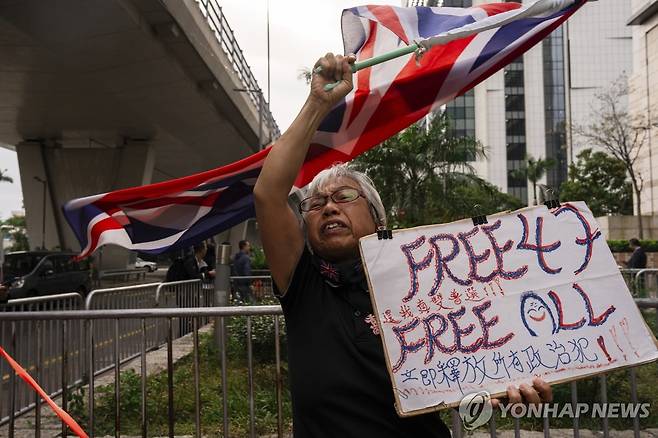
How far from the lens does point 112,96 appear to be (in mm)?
21141

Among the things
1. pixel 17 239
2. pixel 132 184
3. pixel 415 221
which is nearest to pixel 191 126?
pixel 132 184

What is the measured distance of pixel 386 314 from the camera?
1.96 meters

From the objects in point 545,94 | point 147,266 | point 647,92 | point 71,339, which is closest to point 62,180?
point 147,266

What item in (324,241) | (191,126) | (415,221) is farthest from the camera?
(191,126)

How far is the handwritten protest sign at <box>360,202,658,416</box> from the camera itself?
1.93 metres

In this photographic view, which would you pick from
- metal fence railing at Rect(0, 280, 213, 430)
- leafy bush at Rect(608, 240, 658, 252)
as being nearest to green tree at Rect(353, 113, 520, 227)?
metal fence railing at Rect(0, 280, 213, 430)

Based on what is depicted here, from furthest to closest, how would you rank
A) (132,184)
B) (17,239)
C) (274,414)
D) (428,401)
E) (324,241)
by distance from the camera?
1. (17,239)
2. (132,184)
3. (274,414)
4. (324,241)
5. (428,401)

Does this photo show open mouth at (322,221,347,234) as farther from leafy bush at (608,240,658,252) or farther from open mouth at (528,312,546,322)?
leafy bush at (608,240,658,252)

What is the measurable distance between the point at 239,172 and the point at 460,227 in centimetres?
175

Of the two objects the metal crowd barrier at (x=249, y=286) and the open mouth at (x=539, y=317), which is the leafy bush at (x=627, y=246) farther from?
the open mouth at (x=539, y=317)

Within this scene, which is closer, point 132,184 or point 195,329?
point 195,329

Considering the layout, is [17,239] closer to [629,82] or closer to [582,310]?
[629,82]

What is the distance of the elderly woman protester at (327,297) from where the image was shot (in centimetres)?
188

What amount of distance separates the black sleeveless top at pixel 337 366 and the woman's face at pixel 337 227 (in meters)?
0.10
